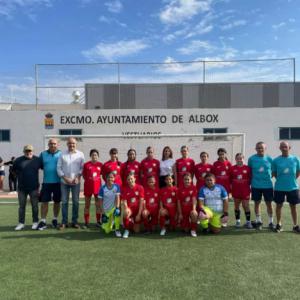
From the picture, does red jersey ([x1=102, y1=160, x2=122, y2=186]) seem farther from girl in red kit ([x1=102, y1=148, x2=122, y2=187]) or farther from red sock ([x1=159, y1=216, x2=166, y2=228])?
red sock ([x1=159, y1=216, x2=166, y2=228])

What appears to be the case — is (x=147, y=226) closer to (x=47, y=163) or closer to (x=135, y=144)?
(x=47, y=163)

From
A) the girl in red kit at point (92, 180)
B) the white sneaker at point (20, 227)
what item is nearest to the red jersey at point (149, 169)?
the girl in red kit at point (92, 180)

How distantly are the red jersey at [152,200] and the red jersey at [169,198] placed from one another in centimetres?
10

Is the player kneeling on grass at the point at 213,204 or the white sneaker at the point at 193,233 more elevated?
the player kneeling on grass at the point at 213,204

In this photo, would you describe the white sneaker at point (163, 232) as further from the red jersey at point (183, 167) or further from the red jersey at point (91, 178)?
the red jersey at point (91, 178)

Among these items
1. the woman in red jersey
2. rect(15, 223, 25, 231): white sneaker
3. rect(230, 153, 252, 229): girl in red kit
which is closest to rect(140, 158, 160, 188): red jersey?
the woman in red jersey

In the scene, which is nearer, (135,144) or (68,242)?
(68,242)

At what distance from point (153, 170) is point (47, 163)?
2190 mm

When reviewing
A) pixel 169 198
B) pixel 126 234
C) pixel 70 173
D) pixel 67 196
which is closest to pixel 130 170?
pixel 169 198

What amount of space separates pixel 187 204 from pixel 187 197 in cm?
13

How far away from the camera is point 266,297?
11.7 feet

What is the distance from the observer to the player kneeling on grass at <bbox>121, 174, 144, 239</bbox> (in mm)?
6172

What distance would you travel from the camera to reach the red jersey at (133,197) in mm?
6352

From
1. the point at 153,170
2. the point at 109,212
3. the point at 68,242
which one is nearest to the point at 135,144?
the point at 153,170
